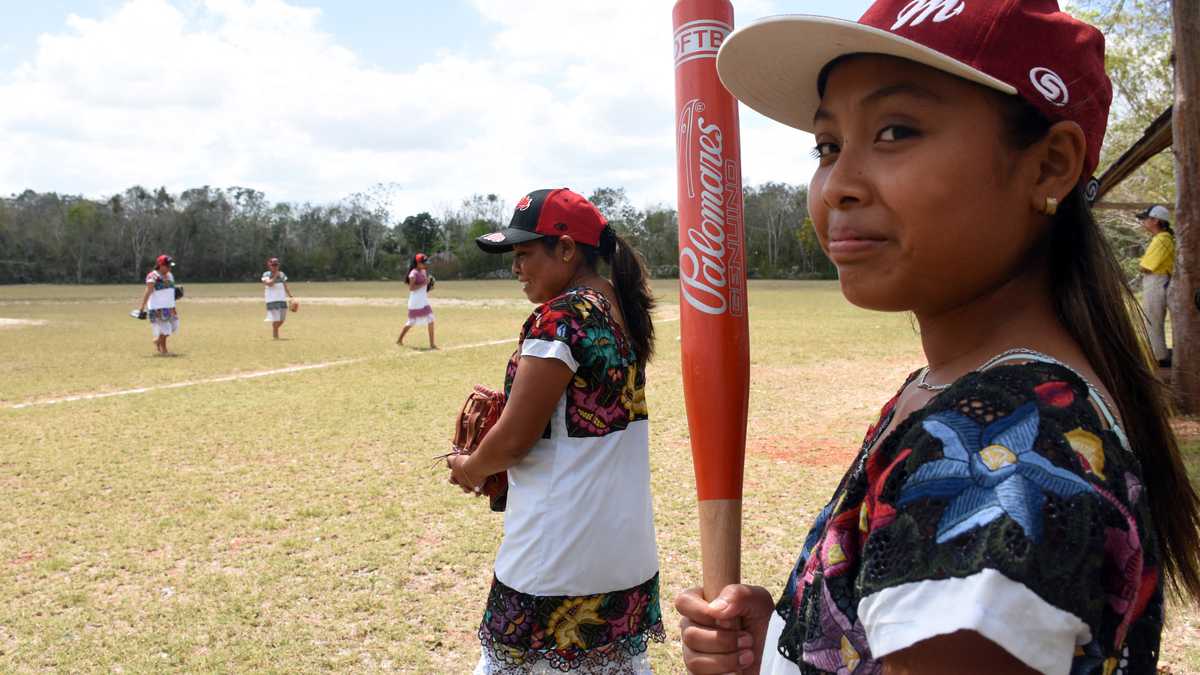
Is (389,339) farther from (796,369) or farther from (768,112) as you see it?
(768,112)

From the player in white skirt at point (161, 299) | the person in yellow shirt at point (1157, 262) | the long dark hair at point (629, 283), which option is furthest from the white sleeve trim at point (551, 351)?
the player in white skirt at point (161, 299)

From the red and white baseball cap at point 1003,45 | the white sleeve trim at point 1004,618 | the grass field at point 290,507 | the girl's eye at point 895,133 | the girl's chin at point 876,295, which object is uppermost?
the red and white baseball cap at point 1003,45

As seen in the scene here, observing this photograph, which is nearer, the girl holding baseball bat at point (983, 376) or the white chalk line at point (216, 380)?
the girl holding baseball bat at point (983, 376)

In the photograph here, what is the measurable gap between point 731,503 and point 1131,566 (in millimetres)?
808

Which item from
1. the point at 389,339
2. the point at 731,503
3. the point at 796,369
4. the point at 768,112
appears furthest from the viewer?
the point at 389,339

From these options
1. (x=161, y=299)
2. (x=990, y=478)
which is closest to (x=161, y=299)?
(x=161, y=299)

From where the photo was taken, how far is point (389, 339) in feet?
62.1

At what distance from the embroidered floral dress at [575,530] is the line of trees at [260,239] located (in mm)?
59141

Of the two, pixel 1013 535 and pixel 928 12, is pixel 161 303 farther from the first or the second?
pixel 1013 535

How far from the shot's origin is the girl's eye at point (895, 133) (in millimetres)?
1006

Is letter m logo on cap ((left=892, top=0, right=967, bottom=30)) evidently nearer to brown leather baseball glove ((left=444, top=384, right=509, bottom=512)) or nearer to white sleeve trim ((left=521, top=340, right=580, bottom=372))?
white sleeve trim ((left=521, top=340, right=580, bottom=372))

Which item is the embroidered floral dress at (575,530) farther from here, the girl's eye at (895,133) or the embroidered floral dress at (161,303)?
the embroidered floral dress at (161,303)

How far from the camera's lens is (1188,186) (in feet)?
25.6

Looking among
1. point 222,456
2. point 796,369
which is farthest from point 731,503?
point 796,369
